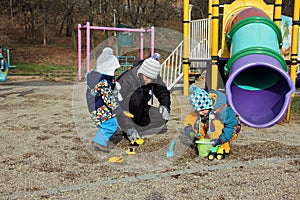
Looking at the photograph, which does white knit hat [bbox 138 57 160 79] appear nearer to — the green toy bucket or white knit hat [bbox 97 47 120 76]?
white knit hat [bbox 97 47 120 76]

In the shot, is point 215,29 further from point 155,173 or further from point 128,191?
point 128,191

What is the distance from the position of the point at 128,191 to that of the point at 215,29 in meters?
4.24

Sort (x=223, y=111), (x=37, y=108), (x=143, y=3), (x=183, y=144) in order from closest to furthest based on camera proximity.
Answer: (x=223, y=111) < (x=183, y=144) < (x=37, y=108) < (x=143, y=3)

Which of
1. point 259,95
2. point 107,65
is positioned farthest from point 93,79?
point 259,95

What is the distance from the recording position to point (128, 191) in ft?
9.98

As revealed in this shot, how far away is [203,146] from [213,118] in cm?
34

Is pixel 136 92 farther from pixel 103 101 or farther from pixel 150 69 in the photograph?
pixel 103 101

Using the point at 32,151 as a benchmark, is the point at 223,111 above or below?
above

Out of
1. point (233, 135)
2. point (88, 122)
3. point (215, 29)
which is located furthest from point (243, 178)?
point (215, 29)

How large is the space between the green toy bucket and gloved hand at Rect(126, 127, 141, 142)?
0.91 m

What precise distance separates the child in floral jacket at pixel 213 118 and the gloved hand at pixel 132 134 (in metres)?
0.73

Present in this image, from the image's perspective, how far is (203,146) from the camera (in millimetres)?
4004

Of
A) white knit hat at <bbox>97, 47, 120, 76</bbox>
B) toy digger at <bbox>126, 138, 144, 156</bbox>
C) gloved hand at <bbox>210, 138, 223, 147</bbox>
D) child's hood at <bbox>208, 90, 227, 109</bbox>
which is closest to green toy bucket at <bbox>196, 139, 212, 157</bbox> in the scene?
gloved hand at <bbox>210, 138, 223, 147</bbox>

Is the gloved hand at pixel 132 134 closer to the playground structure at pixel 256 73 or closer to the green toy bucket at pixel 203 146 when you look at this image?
the green toy bucket at pixel 203 146
